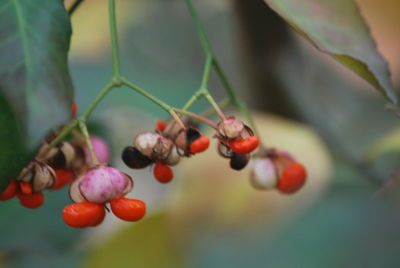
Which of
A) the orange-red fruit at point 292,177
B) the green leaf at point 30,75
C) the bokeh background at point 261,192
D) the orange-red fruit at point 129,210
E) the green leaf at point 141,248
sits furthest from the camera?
the green leaf at point 141,248

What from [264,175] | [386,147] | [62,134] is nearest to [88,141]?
[62,134]

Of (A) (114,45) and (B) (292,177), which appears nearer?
(A) (114,45)

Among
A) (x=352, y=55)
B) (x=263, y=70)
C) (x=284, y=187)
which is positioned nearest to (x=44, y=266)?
(x=263, y=70)

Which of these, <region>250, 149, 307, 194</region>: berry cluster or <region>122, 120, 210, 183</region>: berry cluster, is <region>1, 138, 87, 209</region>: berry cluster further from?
Answer: <region>250, 149, 307, 194</region>: berry cluster

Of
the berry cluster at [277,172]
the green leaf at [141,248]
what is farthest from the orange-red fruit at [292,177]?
the green leaf at [141,248]

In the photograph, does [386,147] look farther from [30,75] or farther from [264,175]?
[30,75]

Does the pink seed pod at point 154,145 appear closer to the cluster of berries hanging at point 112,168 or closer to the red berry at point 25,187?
the cluster of berries hanging at point 112,168
